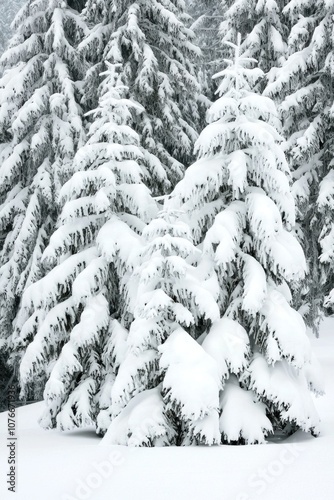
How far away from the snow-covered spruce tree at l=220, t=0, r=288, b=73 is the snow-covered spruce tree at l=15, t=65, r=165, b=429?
26.1 feet

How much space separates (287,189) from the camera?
1038cm

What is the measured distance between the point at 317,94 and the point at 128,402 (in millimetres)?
10364

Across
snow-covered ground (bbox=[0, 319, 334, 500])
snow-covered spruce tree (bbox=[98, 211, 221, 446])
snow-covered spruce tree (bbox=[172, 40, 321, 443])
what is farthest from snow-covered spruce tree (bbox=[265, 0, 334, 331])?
snow-covered ground (bbox=[0, 319, 334, 500])

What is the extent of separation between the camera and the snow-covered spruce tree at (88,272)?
12.1 meters

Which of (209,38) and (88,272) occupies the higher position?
(209,38)

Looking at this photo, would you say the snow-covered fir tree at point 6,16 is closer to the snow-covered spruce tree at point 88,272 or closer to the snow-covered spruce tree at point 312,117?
the snow-covered spruce tree at point 312,117

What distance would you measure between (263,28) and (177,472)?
15342mm

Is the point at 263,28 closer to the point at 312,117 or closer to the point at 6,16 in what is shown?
the point at 312,117

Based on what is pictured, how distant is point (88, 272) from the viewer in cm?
1209

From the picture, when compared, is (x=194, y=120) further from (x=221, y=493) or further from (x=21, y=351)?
(x=221, y=493)

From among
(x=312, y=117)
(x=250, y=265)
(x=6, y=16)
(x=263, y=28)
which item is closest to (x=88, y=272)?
(x=250, y=265)

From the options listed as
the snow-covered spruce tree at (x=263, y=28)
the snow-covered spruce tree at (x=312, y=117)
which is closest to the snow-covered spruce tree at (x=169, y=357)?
the snow-covered spruce tree at (x=312, y=117)

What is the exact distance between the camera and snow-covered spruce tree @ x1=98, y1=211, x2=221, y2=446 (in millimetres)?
9070

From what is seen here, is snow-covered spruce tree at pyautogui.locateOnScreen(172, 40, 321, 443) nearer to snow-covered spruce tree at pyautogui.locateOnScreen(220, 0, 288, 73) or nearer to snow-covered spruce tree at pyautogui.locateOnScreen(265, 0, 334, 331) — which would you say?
snow-covered spruce tree at pyautogui.locateOnScreen(265, 0, 334, 331)
